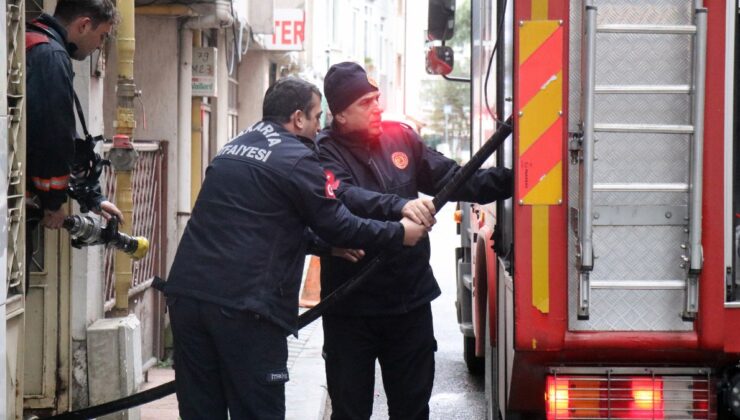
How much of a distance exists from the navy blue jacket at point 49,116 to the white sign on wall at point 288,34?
41.4 ft

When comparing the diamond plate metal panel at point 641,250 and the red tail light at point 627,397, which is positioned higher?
the diamond plate metal panel at point 641,250

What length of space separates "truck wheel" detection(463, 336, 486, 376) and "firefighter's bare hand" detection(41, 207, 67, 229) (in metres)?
4.67

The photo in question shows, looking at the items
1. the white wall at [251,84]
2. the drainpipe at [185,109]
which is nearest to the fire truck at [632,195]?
the drainpipe at [185,109]

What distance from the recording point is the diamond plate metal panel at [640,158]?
4.52 meters

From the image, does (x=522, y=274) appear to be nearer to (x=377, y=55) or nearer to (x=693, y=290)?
(x=693, y=290)

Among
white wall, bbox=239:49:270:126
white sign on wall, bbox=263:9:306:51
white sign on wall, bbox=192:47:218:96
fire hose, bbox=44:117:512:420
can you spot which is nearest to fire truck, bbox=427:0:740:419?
fire hose, bbox=44:117:512:420

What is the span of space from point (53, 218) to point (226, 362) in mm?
1238

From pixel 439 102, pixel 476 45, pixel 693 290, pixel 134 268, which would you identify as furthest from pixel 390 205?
pixel 439 102

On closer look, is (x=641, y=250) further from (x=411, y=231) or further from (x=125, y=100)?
(x=125, y=100)

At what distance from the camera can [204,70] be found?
12016mm

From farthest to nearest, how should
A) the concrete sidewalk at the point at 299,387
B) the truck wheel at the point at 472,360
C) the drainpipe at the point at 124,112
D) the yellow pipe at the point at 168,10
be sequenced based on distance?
the yellow pipe at the point at 168,10 → the truck wheel at the point at 472,360 → the concrete sidewalk at the point at 299,387 → the drainpipe at the point at 124,112

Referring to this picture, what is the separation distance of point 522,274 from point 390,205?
97 cm

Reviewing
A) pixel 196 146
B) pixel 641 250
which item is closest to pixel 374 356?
pixel 641 250

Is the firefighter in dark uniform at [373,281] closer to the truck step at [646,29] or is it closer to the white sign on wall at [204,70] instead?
the truck step at [646,29]
